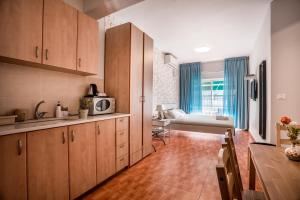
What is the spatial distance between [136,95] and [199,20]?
2119 mm

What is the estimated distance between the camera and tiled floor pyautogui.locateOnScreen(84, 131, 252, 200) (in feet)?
6.17

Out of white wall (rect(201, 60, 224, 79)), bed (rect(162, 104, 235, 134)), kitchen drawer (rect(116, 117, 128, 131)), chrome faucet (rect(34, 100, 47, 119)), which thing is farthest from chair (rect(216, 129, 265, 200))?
white wall (rect(201, 60, 224, 79))

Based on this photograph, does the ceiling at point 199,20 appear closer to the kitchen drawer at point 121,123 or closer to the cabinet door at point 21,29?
the cabinet door at point 21,29

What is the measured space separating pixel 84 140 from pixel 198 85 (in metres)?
5.95

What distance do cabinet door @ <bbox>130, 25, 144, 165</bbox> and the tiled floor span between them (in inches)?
12.3

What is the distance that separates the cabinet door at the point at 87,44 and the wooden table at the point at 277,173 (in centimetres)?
225

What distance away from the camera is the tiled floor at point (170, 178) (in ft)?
6.17

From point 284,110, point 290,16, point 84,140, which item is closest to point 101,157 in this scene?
point 84,140

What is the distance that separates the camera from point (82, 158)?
1798 millimetres

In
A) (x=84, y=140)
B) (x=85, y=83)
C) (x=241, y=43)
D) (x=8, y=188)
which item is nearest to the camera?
(x=8, y=188)

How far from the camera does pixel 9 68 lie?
5.37 feet

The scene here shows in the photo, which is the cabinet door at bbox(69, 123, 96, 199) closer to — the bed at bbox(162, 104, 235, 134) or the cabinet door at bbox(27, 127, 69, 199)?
the cabinet door at bbox(27, 127, 69, 199)

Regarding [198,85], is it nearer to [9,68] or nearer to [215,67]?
[215,67]

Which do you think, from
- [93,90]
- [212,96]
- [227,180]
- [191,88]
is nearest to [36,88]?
[93,90]
